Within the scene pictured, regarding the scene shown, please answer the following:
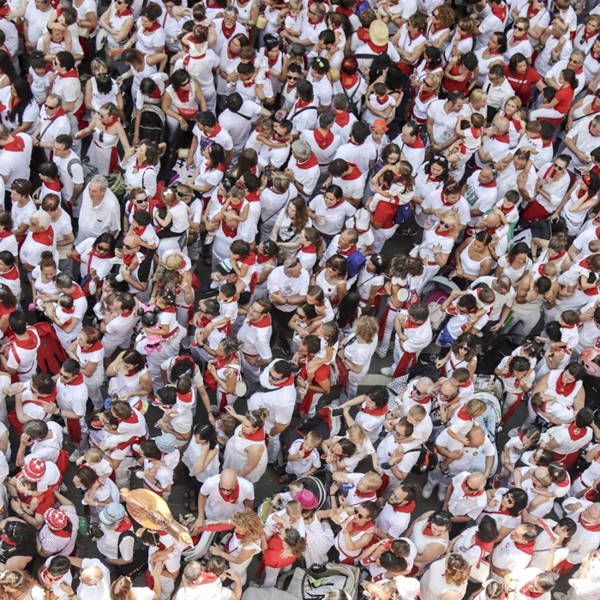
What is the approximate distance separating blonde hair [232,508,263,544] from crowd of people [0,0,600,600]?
88 mm

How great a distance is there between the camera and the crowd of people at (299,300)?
8883mm

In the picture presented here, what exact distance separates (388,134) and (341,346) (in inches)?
161

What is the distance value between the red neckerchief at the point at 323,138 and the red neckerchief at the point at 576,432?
15.2 ft

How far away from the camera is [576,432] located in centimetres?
988

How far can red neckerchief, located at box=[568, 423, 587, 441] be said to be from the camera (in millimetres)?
9875

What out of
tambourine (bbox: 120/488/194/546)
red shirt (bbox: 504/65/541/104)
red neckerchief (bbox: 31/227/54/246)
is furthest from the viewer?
red shirt (bbox: 504/65/541/104)

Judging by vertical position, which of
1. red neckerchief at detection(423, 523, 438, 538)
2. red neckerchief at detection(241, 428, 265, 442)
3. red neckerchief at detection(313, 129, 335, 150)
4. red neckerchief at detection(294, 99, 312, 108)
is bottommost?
red neckerchief at detection(423, 523, 438, 538)

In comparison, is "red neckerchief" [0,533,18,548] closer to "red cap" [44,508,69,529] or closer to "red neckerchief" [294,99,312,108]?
"red cap" [44,508,69,529]

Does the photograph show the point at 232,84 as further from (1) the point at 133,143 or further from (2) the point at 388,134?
(2) the point at 388,134

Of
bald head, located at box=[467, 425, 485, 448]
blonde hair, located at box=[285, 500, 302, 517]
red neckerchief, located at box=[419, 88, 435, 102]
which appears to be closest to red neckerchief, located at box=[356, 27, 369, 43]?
red neckerchief, located at box=[419, 88, 435, 102]

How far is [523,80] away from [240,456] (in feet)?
24.1

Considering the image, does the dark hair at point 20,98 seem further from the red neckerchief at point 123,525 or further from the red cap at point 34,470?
the red neckerchief at point 123,525

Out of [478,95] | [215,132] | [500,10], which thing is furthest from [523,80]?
[215,132]

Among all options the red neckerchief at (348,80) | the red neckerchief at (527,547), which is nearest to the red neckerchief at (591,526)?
the red neckerchief at (527,547)
